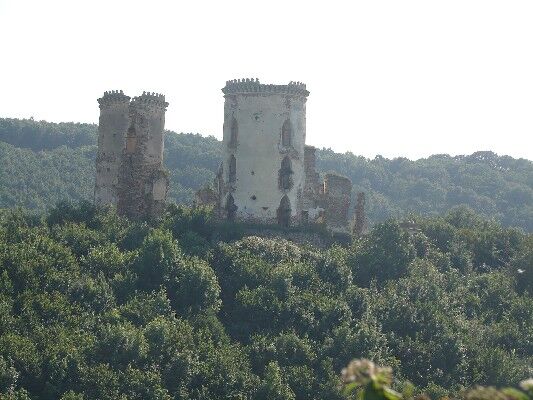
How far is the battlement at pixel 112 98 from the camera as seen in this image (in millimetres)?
44031

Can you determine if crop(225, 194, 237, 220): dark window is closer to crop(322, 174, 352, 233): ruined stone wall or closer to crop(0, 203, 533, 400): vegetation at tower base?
crop(0, 203, 533, 400): vegetation at tower base

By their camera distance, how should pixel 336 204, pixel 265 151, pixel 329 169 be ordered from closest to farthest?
1. pixel 265 151
2. pixel 336 204
3. pixel 329 169

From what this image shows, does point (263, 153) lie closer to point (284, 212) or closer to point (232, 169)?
point (232, 169)

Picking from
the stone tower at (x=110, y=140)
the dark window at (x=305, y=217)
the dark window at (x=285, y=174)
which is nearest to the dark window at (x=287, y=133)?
the dark window at (x=285, y=174)

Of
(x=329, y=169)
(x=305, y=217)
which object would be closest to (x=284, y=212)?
(x=305, y=217)

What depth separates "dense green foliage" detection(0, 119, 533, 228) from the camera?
3671 inches

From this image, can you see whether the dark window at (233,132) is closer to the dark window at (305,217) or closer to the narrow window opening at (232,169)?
the narrow window opening at (232,169)

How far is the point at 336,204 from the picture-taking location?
1874 inches

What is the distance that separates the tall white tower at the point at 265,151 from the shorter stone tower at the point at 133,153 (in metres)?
3.43

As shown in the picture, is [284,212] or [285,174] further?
[284,212]

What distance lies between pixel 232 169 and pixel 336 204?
5.18m

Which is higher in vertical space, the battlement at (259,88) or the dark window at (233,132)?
the battlement at (259,88)

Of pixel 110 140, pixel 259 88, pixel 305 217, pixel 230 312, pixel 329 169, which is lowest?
pixel 230 312

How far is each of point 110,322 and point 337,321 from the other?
8634 millimetres
